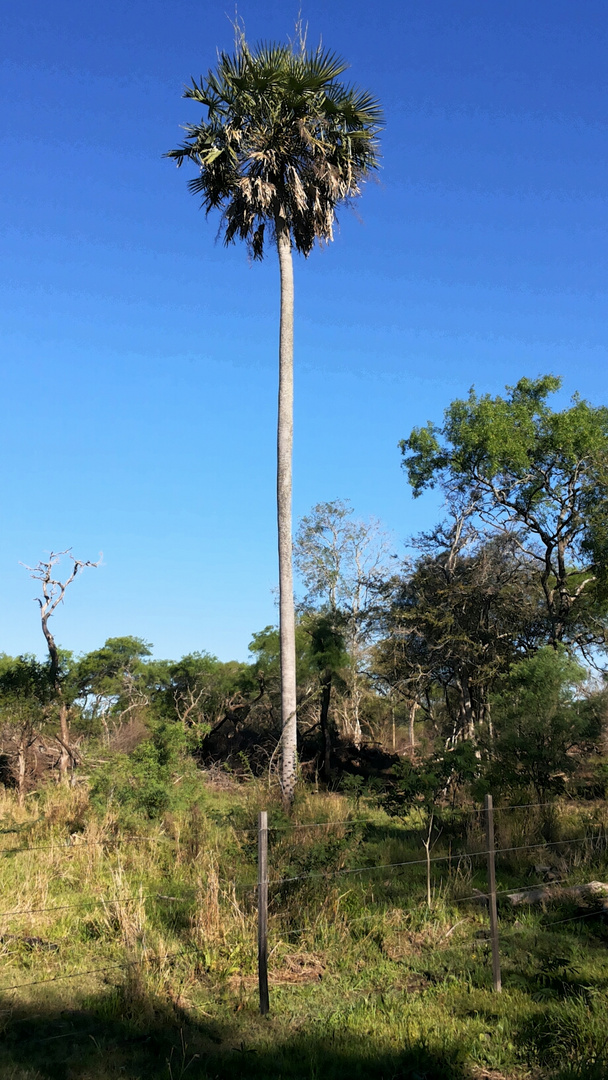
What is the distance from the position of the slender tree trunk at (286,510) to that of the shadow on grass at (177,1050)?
356 inches

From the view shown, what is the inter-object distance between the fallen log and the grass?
0.23 meters

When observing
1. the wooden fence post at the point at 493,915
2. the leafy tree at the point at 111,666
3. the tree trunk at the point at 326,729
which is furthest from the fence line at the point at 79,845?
the leafy tree at the point at 111,666

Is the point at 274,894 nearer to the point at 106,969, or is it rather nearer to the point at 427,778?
the point at 106,969

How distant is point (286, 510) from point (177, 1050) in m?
12.4

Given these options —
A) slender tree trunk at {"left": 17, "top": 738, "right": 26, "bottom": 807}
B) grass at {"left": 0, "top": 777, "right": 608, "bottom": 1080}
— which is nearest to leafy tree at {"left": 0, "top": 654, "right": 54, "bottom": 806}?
slender tree trunk at {"left": 17, "top": 738, "right": 26, "bottom": 807}

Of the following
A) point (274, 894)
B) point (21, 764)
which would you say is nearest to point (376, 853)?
point (274, 894)

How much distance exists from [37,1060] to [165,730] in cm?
1023

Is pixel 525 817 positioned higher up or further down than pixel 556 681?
further down

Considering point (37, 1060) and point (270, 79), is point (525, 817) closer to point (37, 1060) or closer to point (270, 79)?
point (37, 1060)

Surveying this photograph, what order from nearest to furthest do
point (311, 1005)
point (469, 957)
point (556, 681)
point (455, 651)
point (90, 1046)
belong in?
point (90, 1046) → point (311, 1005) → point (469, 957) → point (556, 681) → point (455, 651)

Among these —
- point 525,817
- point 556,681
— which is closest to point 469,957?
point 525,817

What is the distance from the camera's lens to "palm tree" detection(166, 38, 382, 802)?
56.7ft

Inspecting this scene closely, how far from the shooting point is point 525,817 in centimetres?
1151

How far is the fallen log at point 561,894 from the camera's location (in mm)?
8438
